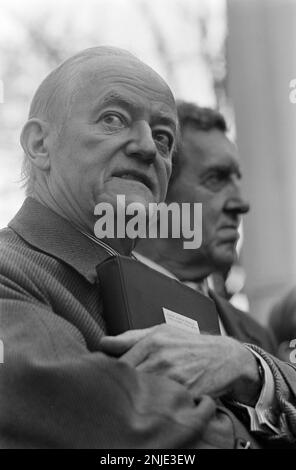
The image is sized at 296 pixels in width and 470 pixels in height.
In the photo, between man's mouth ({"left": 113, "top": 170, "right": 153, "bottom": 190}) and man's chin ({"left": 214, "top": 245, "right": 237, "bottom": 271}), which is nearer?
man's mouth ({"left": 113, "top": 170, "right": 153, "bottom": 190})

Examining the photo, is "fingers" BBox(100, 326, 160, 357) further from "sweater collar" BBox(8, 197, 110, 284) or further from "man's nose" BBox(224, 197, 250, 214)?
"man's nose" BBox(224, 197, 250, 214)

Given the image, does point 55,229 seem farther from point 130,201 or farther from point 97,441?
point 97,441

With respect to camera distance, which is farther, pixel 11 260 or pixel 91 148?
pixel 91 148

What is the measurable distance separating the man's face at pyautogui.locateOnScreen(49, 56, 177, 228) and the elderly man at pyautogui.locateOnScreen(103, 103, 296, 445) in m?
0.42

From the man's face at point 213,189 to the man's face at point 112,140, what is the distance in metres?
1.13

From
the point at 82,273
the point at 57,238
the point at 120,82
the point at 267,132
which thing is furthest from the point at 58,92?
the point at 267,132

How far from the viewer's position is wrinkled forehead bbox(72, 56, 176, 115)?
2029mm

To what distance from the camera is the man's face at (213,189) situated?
3.20 m

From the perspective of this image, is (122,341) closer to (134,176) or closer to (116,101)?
(134,176)

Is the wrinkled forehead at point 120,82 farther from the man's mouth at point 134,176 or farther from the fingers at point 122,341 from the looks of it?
the fingers at point 122,341

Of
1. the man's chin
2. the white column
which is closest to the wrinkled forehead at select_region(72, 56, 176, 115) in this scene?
the man's chin
